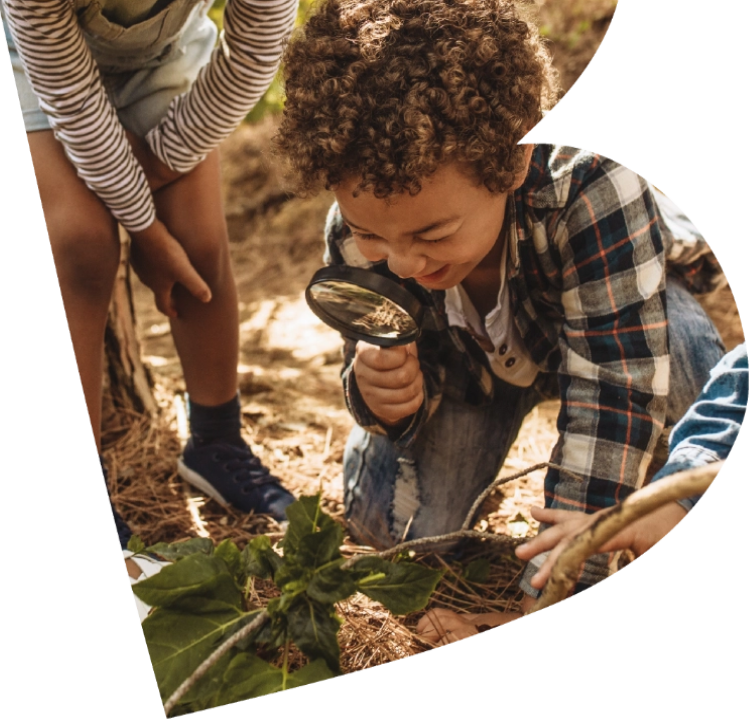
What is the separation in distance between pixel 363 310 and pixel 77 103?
1.61ft

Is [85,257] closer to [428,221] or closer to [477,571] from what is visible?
[428,221]

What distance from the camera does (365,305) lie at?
4.19ft

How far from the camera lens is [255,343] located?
224cm

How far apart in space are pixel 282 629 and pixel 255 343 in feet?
4.10

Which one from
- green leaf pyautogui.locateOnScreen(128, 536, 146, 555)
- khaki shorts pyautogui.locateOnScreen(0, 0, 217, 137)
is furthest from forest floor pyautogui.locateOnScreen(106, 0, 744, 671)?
green leaf pyautogui.locateOnScreen(128, 536, 146, 555)

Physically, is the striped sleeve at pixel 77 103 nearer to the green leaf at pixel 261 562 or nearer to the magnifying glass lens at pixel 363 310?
the magnifying glass lens at pixel 363 310

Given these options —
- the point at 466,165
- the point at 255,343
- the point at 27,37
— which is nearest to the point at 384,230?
the point at 466,165

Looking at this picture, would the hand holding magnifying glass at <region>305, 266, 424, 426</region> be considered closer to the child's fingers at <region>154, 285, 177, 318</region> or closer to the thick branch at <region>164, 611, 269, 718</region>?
the child's fingers at <region>154, 285, 177, 318</region>

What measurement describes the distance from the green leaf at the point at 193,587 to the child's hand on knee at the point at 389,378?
0.43m

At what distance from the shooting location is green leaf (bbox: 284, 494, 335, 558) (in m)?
1.12

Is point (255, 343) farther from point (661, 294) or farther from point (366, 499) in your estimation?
point (661, 294)

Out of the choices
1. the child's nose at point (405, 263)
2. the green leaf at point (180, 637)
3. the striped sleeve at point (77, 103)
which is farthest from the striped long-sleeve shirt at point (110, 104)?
the green leaf at point (180, 637)

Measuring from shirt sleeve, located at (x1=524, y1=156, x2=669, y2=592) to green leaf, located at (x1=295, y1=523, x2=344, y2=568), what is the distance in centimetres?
28

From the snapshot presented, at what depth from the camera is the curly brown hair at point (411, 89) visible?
1020 mm
